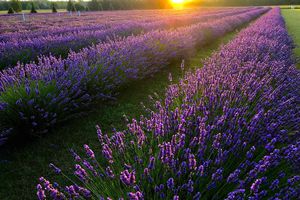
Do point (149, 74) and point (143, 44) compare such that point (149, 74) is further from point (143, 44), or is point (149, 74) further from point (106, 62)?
point (106, 62)

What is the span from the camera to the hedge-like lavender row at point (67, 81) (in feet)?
9.70

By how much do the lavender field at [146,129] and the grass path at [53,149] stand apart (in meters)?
0.01

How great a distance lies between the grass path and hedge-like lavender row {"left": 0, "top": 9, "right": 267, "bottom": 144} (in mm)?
187

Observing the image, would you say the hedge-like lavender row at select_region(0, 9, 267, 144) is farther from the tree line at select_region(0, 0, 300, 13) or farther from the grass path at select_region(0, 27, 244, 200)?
the tree line at select_region(0, 0, 300, 13)

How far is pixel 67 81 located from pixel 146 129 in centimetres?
183

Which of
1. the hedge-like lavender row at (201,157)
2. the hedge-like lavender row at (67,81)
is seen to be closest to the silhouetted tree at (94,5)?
the hedge-like lavender row at (67,81)

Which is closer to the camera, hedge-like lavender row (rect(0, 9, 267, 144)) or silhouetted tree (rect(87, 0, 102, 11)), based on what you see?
hedge-like lavender row (rect(0, 9, 267, 144))

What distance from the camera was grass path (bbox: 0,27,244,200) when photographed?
93.0 inches

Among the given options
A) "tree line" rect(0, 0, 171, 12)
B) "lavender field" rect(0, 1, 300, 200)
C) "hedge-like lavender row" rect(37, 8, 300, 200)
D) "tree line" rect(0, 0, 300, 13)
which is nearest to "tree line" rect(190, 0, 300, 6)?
"tree line" rect(0, 0, 300, 13)

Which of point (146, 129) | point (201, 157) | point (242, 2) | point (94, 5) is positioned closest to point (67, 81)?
point (146, 129)

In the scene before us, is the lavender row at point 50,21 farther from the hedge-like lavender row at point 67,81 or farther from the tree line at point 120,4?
the tree line at point 120,4

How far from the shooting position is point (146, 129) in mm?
2236

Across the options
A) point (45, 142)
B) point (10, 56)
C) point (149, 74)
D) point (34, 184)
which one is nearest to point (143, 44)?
point (149, 74)

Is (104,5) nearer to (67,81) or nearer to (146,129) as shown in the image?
(67,81)
